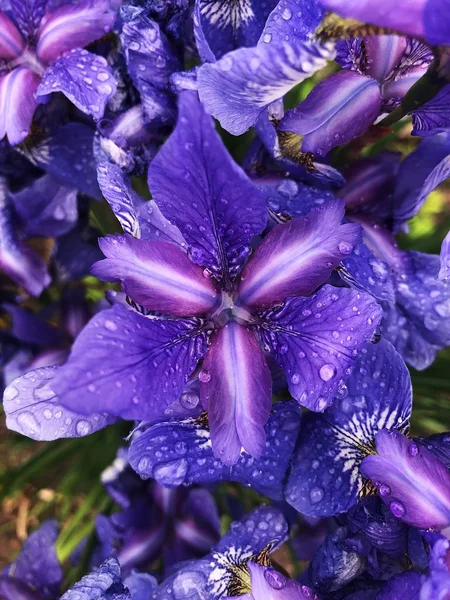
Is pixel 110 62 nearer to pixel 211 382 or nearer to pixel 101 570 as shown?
pixel 211 382

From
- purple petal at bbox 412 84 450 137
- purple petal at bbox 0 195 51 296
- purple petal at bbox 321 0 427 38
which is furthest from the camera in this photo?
purple petal at bbox 0 195 51 296

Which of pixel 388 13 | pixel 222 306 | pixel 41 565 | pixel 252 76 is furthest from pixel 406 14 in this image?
pixel 41 565

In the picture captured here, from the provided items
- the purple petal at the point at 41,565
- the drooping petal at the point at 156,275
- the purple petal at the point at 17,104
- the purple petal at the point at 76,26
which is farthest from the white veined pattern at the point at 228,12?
the purple petal at the point at 41,565

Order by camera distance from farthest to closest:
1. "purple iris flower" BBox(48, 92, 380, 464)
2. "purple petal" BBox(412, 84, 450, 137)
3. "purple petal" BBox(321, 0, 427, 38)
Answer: "purple petal" BBox(412, 84, 450, 137), "purple iris flower" BBox(48, 92, 380, 464), "purple petal" BBox(321, 0, 427, 38)

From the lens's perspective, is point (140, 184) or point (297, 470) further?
point (140, 184)

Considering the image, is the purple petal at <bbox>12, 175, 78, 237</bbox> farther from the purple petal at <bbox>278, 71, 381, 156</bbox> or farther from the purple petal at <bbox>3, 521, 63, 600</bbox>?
the purple petal at <bbox>3, 521, 63, 600</bbox>

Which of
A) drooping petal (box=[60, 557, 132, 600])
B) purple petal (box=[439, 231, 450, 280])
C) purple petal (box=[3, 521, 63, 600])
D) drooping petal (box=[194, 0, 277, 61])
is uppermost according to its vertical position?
drooping petal (box=[194, 0, 277, 61])

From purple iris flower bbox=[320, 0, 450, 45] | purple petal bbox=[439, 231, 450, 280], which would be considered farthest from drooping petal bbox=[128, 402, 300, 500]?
purple iris flower bbox=[320, 0, 450, 45]

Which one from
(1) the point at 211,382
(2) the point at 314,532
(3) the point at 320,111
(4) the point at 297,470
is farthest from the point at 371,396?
(2) the point at 314,532
